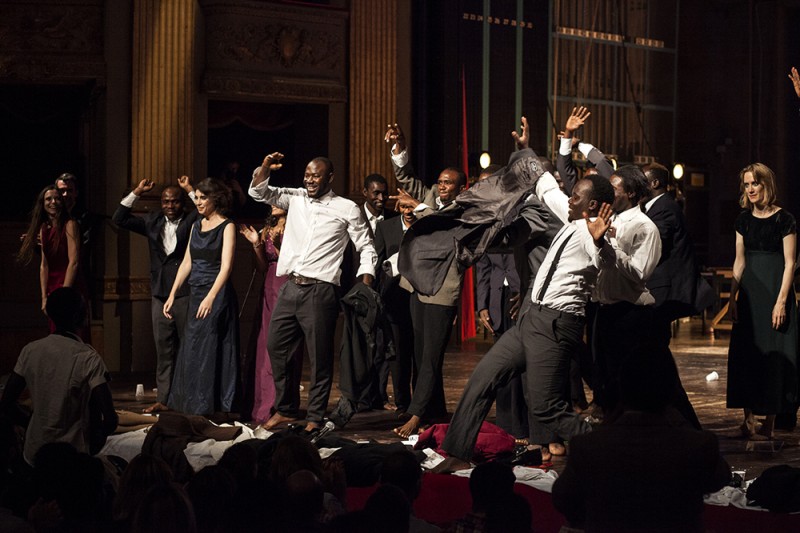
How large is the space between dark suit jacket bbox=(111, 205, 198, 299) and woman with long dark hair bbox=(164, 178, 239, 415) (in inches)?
18.6

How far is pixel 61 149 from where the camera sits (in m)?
12.0

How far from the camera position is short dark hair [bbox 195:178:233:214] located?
8.63m

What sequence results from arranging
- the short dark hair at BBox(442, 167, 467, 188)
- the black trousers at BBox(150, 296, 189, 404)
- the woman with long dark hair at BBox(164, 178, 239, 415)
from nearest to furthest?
the short dark hair at BBox(442, 167, 467, 188)
the woman with long dark hair at BBox(164, 178, 239, 415)
the black trousers at BBox(150, 296, 189, 404)

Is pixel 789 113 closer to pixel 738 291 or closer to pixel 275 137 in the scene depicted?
pixel 275 137

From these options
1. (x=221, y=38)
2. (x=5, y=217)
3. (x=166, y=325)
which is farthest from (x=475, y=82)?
(x=166, y=325)

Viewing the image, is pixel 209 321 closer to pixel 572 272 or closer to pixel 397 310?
pixel 397 310

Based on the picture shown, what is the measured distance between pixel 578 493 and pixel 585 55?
45.2 ft

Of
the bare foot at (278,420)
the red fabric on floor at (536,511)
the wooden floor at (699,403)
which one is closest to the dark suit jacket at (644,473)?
the wooden floor at (699,403)

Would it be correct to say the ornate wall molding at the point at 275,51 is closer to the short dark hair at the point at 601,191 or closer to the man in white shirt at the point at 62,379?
the short dark hair at the point at 601,191

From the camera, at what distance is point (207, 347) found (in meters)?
8.48

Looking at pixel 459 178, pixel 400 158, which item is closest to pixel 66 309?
pixel 459 178

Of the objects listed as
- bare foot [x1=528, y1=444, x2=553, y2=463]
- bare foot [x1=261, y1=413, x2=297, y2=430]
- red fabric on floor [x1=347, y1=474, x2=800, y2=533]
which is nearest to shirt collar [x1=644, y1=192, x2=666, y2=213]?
bare foot [x1=528, y1=444, x2=553, y2=463]

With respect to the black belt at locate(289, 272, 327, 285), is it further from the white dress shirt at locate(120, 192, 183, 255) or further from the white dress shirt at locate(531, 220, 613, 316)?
the white dress shirt at locate(531, 220, 613, 316)

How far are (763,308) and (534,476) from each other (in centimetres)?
208
